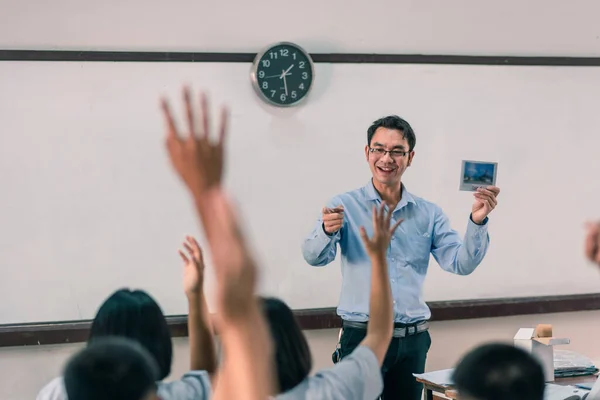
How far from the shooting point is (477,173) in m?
3.12

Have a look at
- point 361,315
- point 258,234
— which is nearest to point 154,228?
point 258,234

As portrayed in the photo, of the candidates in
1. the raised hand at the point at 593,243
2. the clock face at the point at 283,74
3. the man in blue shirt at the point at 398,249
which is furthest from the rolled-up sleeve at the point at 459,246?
the raised hand at the point at 593,243

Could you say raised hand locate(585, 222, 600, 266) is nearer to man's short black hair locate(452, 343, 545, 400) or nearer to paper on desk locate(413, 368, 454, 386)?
man's short black hair locate(452, 343, 545, 400)

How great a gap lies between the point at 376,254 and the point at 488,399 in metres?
0.49

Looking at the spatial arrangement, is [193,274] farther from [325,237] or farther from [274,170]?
[274,170]

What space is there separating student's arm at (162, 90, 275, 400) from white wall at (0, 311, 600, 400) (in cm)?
279

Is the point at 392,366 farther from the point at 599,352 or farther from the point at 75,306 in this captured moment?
the point at 599,352

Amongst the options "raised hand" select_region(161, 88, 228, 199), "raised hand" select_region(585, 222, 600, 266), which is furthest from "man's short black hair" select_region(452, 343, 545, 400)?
"raised hand" select_region(161, 88, 228, 199)

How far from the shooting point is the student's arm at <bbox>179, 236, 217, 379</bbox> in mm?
1971

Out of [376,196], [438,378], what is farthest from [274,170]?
[438,378]

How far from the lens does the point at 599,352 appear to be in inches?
176

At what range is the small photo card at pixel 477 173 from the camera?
307 cm

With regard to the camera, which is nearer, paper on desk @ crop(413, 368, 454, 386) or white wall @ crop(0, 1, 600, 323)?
paper on desk @ crop(413, 368, 454, 386)

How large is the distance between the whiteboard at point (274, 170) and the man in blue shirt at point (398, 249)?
897mm
